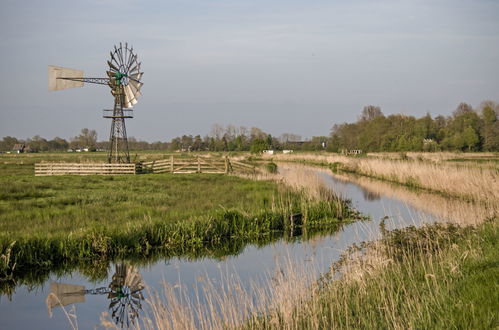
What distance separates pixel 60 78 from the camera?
100 feet

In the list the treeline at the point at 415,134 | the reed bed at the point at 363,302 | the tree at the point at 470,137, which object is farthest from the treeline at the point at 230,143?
the reed bed at the point at 363,302

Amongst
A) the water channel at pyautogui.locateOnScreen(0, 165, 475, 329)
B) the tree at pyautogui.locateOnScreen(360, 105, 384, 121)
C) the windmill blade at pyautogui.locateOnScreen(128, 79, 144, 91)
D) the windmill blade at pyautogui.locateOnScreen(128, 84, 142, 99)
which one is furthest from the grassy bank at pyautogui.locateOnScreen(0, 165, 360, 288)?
the tree at pyautogui.locateOnScreen(360, 105, 384, 121)

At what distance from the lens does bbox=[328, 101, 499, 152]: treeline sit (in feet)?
163

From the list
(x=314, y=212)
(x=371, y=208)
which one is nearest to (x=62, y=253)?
(x=314, y=212)

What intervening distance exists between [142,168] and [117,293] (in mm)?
23473

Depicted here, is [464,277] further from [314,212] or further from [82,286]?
[314,212]

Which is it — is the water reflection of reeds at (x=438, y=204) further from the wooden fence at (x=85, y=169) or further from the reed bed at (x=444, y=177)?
the wooden fence at (x=85, y=169)

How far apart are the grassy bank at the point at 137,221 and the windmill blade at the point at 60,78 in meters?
12.6

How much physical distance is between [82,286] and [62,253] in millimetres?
1486

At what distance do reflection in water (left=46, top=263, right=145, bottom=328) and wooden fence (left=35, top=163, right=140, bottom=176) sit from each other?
2090 cm

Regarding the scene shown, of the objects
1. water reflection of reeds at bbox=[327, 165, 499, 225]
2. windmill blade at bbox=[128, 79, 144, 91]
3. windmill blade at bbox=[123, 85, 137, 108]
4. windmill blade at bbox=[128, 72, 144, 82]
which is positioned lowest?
water reflection of reeds at bbox=[327, 165, 499, 225]

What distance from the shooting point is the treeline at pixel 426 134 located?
49688 millimetres

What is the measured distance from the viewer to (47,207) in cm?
1447

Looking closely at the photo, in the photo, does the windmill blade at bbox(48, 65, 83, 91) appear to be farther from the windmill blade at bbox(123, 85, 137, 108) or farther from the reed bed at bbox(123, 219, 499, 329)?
the reed bed at bbox(123, 219, 499, 329)
